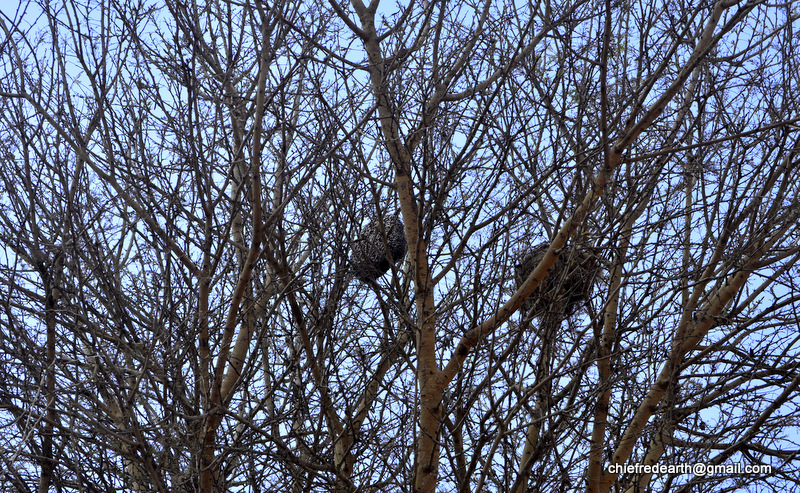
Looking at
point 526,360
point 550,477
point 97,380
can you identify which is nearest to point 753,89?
point 526,360

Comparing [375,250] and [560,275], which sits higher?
[375,250]

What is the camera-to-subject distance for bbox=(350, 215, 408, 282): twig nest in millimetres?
4496

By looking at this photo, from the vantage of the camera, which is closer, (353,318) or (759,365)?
(759,365)

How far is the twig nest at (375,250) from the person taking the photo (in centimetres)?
450

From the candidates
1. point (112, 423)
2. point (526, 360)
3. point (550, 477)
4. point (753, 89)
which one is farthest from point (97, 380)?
point (753, 89)

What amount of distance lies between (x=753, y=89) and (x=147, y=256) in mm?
3789

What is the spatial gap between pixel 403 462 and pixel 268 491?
42.1 inches

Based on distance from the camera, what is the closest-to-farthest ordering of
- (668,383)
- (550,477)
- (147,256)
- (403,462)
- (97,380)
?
(97,380) < (403,462) < (668,383) < (147,256) < (550,477)

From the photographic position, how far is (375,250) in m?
4.62

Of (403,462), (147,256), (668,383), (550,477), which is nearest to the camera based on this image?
(403,462)

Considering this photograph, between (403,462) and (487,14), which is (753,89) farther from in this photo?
(403,462)

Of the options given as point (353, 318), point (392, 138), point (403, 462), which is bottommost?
point (403, 462)

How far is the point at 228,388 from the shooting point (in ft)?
13.7

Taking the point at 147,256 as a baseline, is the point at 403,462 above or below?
below
